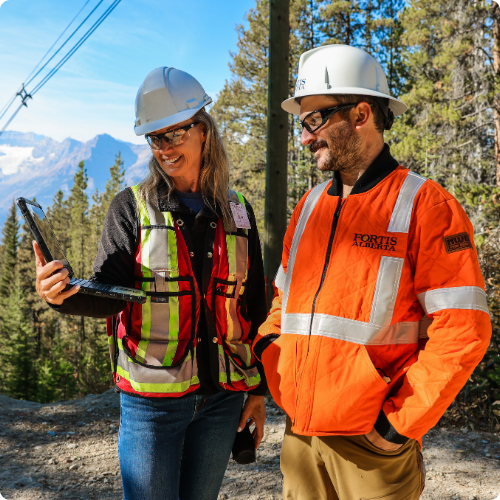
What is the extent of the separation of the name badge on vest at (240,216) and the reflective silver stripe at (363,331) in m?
0.68

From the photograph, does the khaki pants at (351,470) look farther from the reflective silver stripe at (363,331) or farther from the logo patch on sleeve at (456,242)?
the logo patch on sleeve at (456,242)

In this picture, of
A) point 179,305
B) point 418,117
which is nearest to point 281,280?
point 179,305

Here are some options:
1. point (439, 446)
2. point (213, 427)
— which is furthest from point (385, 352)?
point (439, 446)

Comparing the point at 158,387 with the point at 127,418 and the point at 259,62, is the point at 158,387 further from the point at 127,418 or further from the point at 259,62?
the point at 259,62

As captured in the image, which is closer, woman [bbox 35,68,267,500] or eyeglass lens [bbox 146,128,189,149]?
woman [bbox 35,68,267,500]

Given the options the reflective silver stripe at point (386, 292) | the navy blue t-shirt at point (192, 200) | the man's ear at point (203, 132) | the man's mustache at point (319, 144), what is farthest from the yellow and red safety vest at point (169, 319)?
the reflective silver stripe at point (386, 292)

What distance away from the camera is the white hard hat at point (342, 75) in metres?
1.86

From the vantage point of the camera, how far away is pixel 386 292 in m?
1.67

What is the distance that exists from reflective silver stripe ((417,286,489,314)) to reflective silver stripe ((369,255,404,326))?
14 centimetres

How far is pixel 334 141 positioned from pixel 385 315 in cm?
74

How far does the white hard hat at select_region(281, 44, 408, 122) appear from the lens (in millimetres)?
1860

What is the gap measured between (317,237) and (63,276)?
1021mm

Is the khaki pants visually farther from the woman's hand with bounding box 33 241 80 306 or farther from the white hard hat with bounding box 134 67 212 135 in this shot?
the white hard hat with bounding box 134 67 212 135

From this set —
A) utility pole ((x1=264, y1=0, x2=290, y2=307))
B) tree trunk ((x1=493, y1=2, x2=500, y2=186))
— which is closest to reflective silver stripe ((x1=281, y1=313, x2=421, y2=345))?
utility pole ((x1=264, y1=0, x2=290, y2=307))
